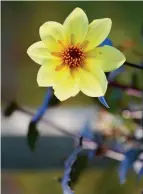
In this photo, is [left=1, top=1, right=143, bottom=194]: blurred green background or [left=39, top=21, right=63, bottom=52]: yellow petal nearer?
[left=39, top=21, right=63, bottom=52]: yellow petal

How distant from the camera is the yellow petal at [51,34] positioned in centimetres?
26

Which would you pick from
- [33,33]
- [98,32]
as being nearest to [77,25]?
[98,32]

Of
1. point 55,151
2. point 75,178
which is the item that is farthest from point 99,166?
point 75,178

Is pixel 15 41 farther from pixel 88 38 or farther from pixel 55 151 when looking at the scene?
pixel 88 38

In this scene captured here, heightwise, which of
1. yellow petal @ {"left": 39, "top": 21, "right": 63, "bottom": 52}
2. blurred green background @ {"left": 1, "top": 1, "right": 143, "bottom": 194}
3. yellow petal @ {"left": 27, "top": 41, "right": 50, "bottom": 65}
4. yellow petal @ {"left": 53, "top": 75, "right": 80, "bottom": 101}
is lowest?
blurred green background @ {"left": 1, "top": 1, "right": 143, "bottom": 194}

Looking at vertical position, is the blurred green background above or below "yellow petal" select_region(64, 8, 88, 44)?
below

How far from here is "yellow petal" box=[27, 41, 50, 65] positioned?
0.86 feet

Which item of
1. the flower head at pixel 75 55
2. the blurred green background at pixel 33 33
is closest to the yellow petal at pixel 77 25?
the flower head at pixel 75 55

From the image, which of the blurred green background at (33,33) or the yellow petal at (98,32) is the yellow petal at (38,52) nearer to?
the yellow petal at (98,32)

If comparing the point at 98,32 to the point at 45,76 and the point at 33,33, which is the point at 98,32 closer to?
the point at 45,76

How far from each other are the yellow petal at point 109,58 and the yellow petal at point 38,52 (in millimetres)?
28

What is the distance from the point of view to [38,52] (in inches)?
10.3

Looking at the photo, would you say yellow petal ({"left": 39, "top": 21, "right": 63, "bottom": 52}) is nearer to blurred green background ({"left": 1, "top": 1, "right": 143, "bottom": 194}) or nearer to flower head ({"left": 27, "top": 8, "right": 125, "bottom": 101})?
flower head ({"left": 27, "top": 8, "right": 125, "bottom": 101})

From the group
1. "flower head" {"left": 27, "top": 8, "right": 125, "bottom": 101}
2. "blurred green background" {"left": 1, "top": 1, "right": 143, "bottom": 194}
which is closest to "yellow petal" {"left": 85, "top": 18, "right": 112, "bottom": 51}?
"flower head" {"left": 27, "top": 8, "right": 125, "bottom": 101}
